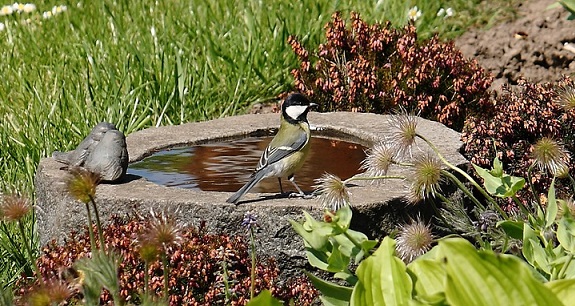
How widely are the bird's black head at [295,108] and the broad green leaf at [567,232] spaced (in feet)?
8.09

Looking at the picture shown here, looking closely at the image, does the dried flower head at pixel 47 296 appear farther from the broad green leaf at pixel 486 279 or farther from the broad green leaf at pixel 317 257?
the broad green leaf at pixel 486 279

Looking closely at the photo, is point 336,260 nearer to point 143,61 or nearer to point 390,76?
point 390,76

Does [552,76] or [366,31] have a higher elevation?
[366,31]

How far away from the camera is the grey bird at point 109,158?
4.44m

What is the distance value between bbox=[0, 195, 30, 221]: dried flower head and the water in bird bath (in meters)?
2.10

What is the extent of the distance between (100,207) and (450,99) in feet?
9.04

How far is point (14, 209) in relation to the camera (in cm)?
262

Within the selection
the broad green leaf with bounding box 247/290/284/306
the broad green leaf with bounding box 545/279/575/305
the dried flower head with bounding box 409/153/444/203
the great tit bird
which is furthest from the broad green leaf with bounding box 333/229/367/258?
the great tit bird

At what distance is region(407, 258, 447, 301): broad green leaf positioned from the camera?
6.36 feet

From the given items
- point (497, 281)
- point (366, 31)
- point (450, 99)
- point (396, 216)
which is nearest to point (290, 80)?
point (366, 31)

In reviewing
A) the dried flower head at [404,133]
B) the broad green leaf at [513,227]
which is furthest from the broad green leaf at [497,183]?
the dried flower head at [404,133]

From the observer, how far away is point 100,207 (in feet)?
14.2

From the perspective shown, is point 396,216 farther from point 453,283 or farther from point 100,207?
point 453,283

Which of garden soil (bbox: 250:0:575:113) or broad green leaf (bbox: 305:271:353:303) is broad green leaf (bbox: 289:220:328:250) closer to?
broad green leaf (bbox: 305:271:353:303)
